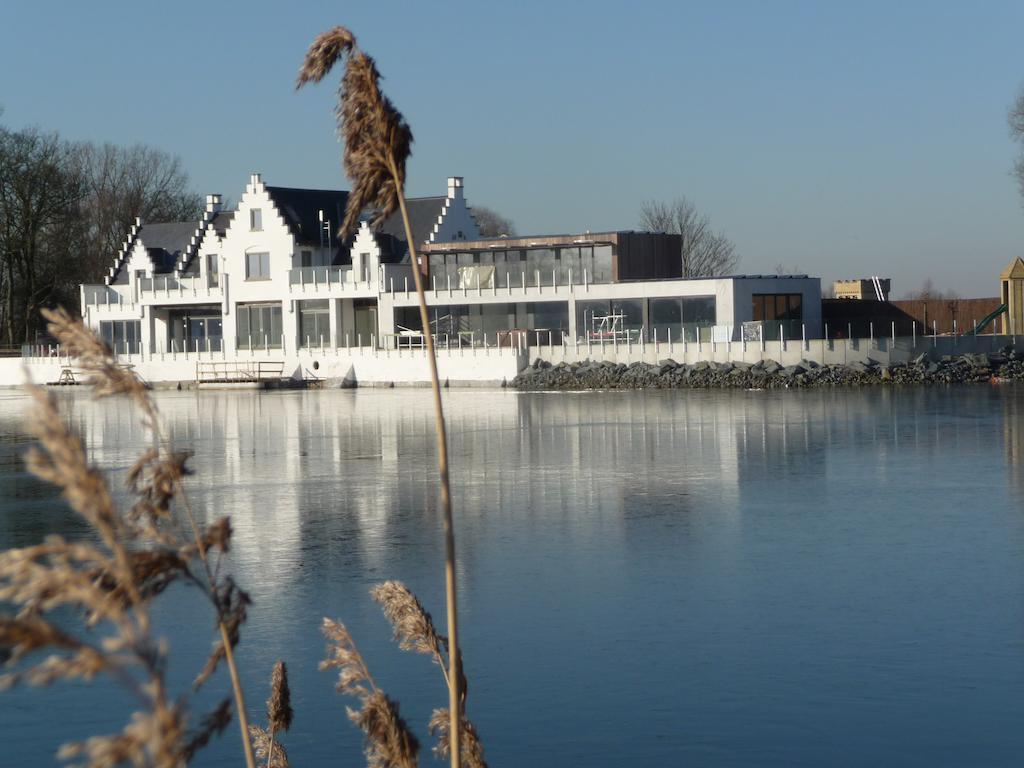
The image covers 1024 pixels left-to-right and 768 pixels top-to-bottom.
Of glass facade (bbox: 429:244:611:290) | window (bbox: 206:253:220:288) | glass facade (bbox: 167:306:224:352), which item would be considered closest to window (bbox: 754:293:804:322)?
glass facade (bbox: 429:244:611:290)

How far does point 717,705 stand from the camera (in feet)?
32.1

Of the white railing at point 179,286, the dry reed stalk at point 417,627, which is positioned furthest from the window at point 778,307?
the dry reed stalk at point 417,627

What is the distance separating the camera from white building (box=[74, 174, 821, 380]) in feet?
204

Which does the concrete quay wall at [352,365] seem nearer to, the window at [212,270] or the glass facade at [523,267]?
the glass facade at [523,267]

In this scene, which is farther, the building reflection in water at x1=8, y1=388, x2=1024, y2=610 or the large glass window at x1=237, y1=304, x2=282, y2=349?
the large glass window at x1=237, y1=304, x2=282, y2=349

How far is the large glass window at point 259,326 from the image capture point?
7119 centimetres

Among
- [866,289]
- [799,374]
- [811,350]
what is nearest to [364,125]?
[799,374]

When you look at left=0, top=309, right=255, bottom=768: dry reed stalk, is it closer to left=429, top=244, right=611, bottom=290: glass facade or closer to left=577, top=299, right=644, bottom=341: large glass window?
left=577, top=299, right=644, bottom=341: large glass window

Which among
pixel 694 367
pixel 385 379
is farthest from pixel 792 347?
pixel 385 379

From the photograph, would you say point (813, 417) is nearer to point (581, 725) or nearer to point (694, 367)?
point (694, 367)

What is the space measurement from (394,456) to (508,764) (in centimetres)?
1970

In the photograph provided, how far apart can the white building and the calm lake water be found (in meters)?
32.6

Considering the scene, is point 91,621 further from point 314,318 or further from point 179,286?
point 179,286

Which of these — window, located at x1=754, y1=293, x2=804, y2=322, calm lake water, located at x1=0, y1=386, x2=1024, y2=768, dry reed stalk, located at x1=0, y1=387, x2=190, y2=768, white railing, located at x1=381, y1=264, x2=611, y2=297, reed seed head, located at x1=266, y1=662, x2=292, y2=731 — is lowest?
calm lake water, located at x1=0, y1=386, x2=1024, y2=768
